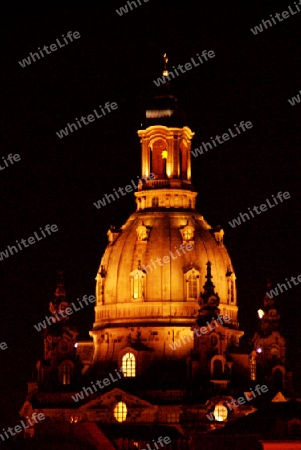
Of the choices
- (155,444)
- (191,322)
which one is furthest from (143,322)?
(155,444)

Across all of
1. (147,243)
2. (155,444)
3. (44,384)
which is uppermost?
(147,243)

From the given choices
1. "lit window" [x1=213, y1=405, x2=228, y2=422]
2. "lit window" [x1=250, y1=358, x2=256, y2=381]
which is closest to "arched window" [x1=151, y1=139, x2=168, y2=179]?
"lit window" [x1=250, y1=358, x2=256, y2=381]

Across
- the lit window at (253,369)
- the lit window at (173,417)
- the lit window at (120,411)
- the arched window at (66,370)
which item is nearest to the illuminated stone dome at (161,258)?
the arched window at (66,370)

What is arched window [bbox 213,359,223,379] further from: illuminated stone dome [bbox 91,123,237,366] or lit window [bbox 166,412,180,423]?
illuminated stone dome [bbox 91,123,237,366]

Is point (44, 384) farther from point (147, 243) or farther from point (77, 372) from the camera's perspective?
point (147, 243)

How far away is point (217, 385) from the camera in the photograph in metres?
149

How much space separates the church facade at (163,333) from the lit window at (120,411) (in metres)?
0.08

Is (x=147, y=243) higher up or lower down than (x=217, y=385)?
higher up

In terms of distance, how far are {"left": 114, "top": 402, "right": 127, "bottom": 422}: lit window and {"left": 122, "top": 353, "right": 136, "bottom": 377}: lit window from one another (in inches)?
123

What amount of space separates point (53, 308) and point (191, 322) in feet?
36.2

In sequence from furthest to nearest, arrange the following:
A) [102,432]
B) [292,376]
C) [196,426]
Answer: [292,376] → [196,426] → [102,432]

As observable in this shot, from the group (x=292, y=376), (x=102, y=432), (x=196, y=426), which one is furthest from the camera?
(x=292, y=376)

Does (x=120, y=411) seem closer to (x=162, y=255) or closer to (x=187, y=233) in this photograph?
(x=162, y=255)

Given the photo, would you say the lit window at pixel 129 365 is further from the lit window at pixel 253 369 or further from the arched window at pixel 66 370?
the lit window at pixel 253 369
